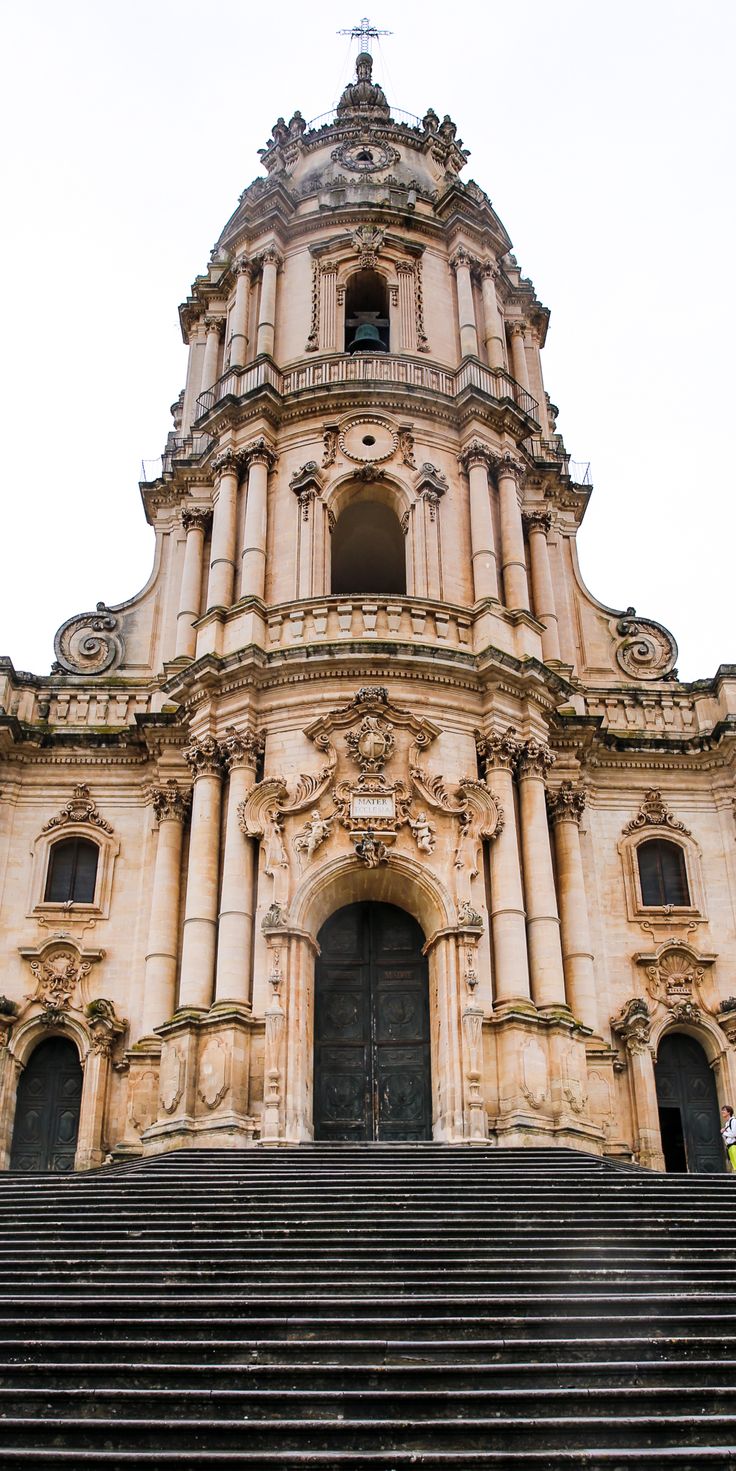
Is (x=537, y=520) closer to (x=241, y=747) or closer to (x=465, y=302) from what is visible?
(x=465, y=302)

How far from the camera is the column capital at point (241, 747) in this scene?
22422mm

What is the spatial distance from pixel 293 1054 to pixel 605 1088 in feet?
19.6

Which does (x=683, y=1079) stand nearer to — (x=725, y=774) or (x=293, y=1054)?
(x=725, y=774)

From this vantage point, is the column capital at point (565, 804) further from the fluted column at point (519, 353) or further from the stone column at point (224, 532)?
the fluted column at point (519, 353)

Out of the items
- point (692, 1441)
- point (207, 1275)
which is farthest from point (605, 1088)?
point (692, 1441)

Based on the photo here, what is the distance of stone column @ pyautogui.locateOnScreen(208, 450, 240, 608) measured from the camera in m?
25.2

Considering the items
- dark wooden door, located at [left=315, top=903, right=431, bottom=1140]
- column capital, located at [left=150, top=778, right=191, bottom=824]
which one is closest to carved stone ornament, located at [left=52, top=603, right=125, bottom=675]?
column capital, located at [left=150, top=778, right=191, bottom=824]

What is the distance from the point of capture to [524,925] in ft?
70.5

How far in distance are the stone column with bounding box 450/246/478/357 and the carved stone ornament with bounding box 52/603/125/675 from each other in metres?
9.81

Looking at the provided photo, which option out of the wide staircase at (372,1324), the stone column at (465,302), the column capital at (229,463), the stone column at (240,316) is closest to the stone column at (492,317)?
the stone column at (465,302)

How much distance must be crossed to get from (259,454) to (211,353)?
223 inches

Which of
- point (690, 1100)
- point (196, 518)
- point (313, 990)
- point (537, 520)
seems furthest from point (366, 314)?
point (690, 1100)

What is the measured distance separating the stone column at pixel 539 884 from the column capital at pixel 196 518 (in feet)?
30.2

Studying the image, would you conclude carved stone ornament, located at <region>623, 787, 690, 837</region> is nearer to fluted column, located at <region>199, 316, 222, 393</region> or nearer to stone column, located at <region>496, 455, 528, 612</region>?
stone column, located at <region>496, 455, 528, 612</region>
